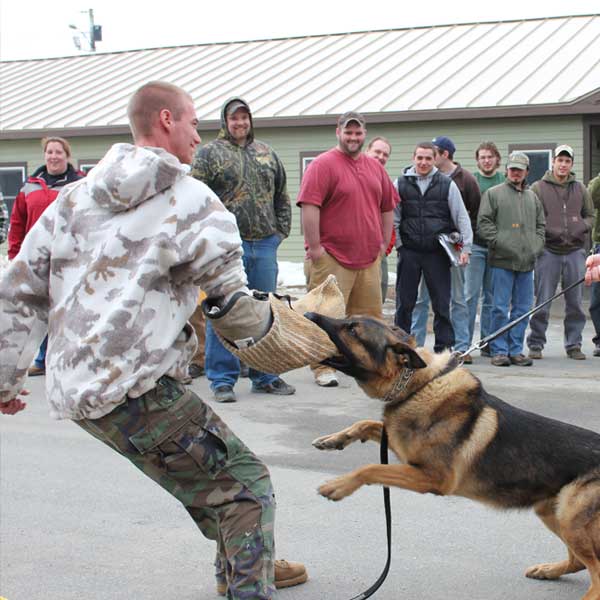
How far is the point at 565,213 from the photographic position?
9.64 meters

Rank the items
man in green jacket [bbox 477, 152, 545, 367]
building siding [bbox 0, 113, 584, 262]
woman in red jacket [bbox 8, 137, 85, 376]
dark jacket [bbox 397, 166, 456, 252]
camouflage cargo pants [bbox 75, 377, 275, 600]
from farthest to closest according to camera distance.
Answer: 1. building siding [bbox 0, 113, 584, 262]
2. man in green jacket [bbox 477, 152, 545, 367]
3. dark jacket [bbox 397, 166, 456, 252]
4. woman in red jacket [bbox 8, 137, 85, 376]
5. camouflage cargo pants [bbox 75, 377, 275, 600]

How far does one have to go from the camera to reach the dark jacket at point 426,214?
8.97 meters

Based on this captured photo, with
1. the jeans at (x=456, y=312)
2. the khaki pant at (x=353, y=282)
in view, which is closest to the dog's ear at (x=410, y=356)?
the khaki pant at (x=353, y=282)

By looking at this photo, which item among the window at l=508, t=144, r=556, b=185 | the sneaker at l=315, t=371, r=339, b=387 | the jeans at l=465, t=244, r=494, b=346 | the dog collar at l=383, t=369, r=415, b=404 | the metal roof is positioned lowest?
the sneaker at l=315, t=371, r=339, b=387

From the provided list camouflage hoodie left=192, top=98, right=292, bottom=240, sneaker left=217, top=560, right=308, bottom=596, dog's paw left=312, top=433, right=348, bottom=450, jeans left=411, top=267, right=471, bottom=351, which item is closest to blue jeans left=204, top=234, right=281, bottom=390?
camouflage hoodie left=192, top=98, right=292, bottom=240

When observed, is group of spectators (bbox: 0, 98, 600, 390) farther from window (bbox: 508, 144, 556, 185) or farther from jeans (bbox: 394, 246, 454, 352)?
window (bbox: 508, 144, 556, 185)

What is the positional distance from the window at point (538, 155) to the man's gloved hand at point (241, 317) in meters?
15.1

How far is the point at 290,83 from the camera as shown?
70.0ft

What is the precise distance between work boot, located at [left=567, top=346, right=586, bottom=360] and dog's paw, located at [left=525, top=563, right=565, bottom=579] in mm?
5812

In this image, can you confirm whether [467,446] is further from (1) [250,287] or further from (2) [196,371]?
(2) [196,371]

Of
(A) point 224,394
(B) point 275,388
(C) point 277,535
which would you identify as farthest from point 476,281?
→ (C) point 277,535

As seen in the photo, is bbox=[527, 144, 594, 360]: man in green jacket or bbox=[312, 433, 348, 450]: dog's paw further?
bbox=[527, 144, 594, 360]: man in green jacket

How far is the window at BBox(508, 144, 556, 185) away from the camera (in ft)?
56.5

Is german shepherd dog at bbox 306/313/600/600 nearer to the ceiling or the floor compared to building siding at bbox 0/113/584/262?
nearer to the floor
